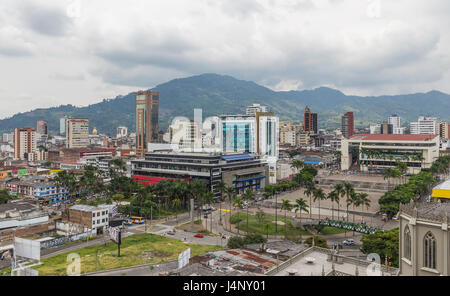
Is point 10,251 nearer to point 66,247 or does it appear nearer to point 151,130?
point 66,247

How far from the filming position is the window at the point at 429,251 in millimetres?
11000

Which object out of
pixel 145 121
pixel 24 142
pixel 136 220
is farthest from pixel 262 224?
pixel 24 142

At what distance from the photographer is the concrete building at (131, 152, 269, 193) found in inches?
1972

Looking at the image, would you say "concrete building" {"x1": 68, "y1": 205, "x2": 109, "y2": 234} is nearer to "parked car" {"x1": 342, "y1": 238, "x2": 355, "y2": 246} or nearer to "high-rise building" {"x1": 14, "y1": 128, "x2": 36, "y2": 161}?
"parked car" {"x1": 342, "y1": 238, "x2": 355, "y2": 246}

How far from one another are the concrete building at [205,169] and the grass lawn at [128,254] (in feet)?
62.4

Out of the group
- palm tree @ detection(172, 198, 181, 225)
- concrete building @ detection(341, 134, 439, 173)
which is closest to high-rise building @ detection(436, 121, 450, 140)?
concrete building @ detection(341, 134, 439, 173)

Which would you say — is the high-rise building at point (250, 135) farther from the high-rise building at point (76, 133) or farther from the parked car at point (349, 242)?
the high-rise building at point (76, 133)

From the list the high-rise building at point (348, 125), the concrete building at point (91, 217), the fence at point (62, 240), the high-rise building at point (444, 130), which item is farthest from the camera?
the high-rise building at point (348, 125)

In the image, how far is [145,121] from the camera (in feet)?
353

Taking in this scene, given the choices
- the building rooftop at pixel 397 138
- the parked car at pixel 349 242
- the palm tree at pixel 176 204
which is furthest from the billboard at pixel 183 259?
the building rooftop at pixel 397 138

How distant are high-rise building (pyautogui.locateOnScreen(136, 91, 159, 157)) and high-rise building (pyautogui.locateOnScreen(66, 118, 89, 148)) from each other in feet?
80.1

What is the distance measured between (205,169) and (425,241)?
39661mm
